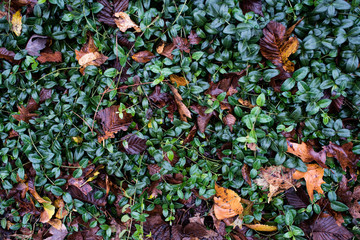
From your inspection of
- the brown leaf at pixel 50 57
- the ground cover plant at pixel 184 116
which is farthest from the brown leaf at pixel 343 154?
the brown leaf at pixel 50 57

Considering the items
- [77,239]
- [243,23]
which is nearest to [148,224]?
[77,239]

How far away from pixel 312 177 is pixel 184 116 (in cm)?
95

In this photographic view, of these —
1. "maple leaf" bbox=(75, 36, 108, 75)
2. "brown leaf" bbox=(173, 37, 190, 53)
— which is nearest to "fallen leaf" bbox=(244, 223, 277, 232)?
"brown leaf" bbox=(173, 37, 190, 53)

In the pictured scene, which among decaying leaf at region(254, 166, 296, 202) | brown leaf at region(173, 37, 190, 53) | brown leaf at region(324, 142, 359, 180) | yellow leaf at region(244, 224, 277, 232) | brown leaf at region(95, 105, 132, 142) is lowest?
yellow leaf at region(244, 224, 277, 232)

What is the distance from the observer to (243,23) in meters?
1.65

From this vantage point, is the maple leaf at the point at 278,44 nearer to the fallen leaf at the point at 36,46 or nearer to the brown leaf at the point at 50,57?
the brown leaf at the point at 50,57

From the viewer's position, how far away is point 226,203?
1825 mm

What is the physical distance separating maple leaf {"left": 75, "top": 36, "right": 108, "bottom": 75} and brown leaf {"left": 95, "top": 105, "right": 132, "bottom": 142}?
1.09ft

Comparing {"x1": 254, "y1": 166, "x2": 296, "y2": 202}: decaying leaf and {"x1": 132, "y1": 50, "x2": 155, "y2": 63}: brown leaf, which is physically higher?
{"x1": 132, "y1": 50, "x2": 155, "y2": 63}: brown leaf

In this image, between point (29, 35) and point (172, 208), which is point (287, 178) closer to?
point (172, 208)

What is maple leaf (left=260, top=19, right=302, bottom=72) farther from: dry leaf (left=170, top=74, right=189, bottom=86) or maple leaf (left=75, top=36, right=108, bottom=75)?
maple leaf (left=75, top=36, right=108, bottom=75)

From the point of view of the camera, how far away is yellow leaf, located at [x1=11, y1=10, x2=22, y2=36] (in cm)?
184

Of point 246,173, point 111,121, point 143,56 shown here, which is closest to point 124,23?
point 143,56

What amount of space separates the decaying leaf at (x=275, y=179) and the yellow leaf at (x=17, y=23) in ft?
6.44
